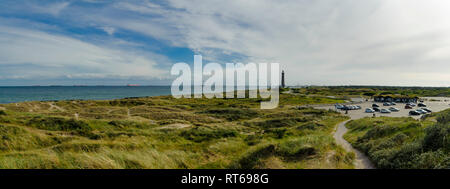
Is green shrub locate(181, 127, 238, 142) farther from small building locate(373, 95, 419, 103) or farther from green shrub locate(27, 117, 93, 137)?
small building locate(373, 95, 419, 103)

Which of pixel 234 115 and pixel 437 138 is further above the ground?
pixel 437 138

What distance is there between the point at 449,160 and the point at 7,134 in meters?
24.4

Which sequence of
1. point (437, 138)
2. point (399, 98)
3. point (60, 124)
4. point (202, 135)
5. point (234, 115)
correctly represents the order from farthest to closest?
point (399, 98) → point (234, 115) → point (60, 124) → point (202, 135) → point (437, 138)

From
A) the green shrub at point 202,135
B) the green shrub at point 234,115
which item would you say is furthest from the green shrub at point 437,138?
the green shrub at point 234,115

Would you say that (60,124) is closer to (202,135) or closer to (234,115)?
(202,135)

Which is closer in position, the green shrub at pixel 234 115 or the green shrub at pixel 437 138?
the green shrub at pixel 437 138

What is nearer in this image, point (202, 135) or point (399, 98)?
point (202, 135)

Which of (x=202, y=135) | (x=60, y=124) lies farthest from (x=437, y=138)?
(x=60, y=124)

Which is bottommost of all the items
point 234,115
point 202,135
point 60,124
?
point 234,115

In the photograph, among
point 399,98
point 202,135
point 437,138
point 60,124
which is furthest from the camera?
point 399,98

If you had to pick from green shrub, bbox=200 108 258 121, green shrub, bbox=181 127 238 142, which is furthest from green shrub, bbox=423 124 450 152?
green shrub, bbox=200 108 258 121

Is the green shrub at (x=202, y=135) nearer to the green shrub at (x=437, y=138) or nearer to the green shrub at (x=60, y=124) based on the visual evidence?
the green shrub at (x=60, y=124)

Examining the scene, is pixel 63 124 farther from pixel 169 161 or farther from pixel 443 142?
pixel 443 142
